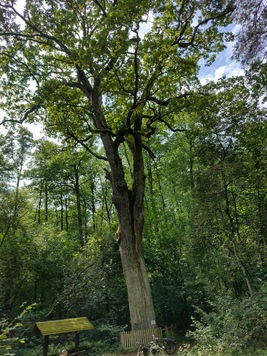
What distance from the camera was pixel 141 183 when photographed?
10820mm

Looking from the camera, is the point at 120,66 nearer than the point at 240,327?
No

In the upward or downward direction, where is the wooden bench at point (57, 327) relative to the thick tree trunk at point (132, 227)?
downward

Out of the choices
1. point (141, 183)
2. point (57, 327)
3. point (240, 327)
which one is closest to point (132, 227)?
point (141, 183)

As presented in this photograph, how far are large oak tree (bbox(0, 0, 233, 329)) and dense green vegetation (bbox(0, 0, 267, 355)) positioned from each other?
49mm

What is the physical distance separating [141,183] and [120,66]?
4.07 meters

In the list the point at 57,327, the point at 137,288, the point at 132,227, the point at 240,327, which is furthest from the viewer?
the point at 132,227

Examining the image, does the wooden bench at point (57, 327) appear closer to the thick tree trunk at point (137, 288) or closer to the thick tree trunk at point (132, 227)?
the thick tree trunk at point (137, 288)

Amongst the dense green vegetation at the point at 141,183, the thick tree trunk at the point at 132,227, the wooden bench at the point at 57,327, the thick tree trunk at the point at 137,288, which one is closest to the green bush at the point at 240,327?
the dense green vegetation at the point at 141,183

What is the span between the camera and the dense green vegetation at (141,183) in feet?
28.0

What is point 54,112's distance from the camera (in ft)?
39.7

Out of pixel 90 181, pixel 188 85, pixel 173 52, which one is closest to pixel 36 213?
pixel 90 181

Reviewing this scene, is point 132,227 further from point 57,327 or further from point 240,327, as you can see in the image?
point 240,327

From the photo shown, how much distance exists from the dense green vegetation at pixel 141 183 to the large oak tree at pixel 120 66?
49mm

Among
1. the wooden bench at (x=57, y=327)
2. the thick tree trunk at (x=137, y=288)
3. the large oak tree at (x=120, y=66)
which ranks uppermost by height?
the large oak tree at (x=120, y=66)
